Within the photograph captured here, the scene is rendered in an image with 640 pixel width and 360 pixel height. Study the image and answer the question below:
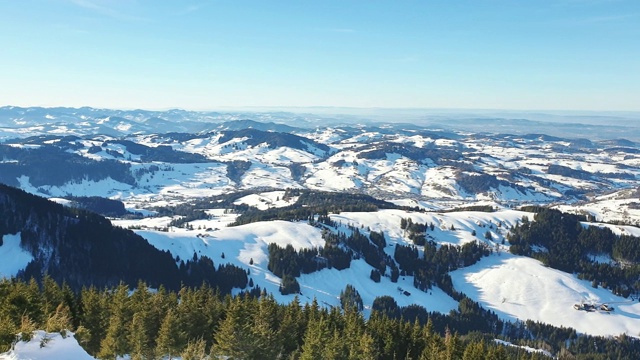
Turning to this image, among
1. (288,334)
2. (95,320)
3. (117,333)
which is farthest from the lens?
(288,334)

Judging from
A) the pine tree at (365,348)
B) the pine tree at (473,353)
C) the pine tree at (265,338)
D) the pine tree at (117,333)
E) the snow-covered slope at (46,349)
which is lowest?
the pine tree at (473,353)

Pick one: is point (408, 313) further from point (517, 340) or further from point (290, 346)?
point (290, 346)

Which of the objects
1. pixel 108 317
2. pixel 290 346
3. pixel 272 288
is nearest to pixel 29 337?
pixel 108 317

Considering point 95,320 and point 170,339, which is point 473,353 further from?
point 95,320

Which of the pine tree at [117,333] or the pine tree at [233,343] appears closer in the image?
the pine tree at [117,333]

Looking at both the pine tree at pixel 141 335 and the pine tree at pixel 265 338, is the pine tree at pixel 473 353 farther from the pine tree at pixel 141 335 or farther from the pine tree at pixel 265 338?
the pine tree at pixel 141 335

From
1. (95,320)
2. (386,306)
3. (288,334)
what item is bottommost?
(386,306)

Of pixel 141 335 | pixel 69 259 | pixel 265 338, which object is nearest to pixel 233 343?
pixel 265 338

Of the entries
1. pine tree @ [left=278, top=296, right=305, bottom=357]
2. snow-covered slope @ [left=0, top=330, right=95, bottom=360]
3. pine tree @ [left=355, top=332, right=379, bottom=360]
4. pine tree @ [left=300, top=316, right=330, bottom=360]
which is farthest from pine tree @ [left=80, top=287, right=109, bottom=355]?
pine tree @ [left=355, top=332, right=379, bottom=360]

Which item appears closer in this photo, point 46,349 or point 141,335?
point 46,349

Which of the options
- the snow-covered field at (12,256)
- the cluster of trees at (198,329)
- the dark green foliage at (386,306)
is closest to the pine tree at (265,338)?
the cluster of trees at (198,329)

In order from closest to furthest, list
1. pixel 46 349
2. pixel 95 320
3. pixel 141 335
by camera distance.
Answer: pixel 46 349 → pixel 141 335 → pixel 95 320

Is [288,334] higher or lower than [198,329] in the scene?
lower
